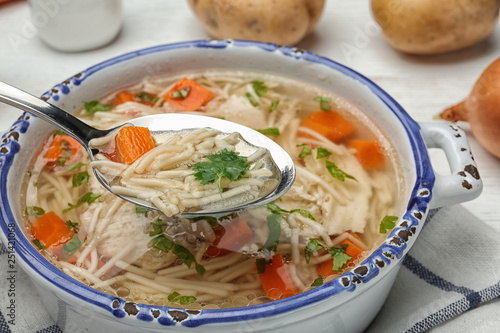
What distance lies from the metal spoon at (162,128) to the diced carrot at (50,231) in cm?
21

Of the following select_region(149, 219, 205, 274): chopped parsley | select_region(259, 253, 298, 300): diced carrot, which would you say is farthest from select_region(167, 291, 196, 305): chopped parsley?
select_region(259, 253, 298, 300): diced carrot

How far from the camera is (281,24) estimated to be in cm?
323

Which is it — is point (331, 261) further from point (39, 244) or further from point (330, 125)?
point (39, 244)

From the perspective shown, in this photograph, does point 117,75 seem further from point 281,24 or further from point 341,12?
point 341,12

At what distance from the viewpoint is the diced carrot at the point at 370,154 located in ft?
7.48

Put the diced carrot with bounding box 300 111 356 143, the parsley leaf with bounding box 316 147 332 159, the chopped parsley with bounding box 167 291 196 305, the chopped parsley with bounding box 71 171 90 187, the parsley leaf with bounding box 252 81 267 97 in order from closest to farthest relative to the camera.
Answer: the chopped parsley with bounding box 167 291 196 305, the chopped parsley with bounding box 71 171 90 187, the parsley leaf with bounding box 316 147 332 159, the diced carrot with bounding box 300 111 356 143, the parsley leaf with bounding box 252 81 267 97

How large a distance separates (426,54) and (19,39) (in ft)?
7.92

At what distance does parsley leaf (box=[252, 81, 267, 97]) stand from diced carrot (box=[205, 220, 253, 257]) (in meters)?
0.79

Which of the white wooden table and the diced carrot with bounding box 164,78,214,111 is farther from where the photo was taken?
the white wooden table

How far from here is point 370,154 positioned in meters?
2.30

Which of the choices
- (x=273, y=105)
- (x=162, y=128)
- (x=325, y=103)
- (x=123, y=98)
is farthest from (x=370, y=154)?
(x=123, y=98)

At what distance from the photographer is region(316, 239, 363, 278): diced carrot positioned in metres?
1.88

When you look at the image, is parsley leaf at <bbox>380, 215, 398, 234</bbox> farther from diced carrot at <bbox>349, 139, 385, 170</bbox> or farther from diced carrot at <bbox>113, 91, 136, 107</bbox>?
diced carrot at <bbox>113, 91, 136, 107</bbox>

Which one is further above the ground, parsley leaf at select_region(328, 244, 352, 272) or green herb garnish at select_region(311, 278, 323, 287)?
green herb garnish at select_region(311, 278, 323, 287)
